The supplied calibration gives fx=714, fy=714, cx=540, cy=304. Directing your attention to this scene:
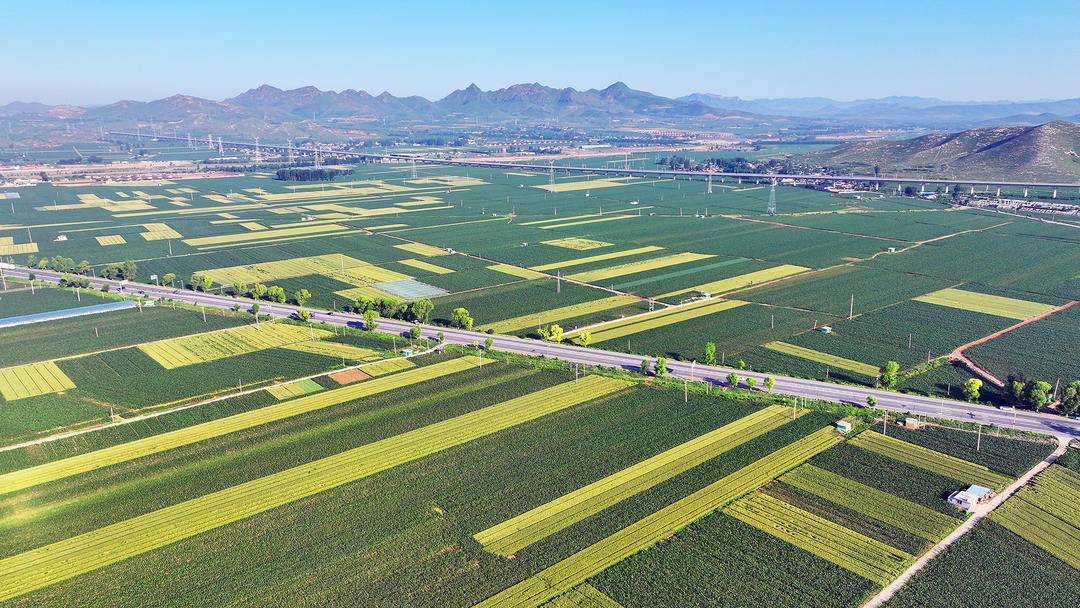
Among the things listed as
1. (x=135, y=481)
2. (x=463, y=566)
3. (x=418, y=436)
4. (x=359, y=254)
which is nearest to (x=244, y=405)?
(x=135, y=481)

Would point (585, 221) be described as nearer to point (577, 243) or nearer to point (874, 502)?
point (577, 243)

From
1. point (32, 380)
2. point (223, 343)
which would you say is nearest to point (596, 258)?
point (223, 343)

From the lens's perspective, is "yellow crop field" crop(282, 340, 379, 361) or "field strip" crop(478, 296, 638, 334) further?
"field strip" crop(478, 296, 638, 334)

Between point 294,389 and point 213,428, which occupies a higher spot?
point 294,389

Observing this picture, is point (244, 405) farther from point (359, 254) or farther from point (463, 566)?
point (359, 254)

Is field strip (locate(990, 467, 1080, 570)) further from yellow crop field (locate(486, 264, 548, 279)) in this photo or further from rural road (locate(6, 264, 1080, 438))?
yellow crop field (locate(486, 264, 548, 279))

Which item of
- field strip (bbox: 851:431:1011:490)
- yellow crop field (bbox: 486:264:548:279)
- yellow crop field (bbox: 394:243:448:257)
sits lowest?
field strip (bbox: 851:431:1011:490)

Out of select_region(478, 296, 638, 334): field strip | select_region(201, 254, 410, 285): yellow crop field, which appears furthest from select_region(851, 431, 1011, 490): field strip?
select_region(201, 254, 410, 285): yellow crop field
